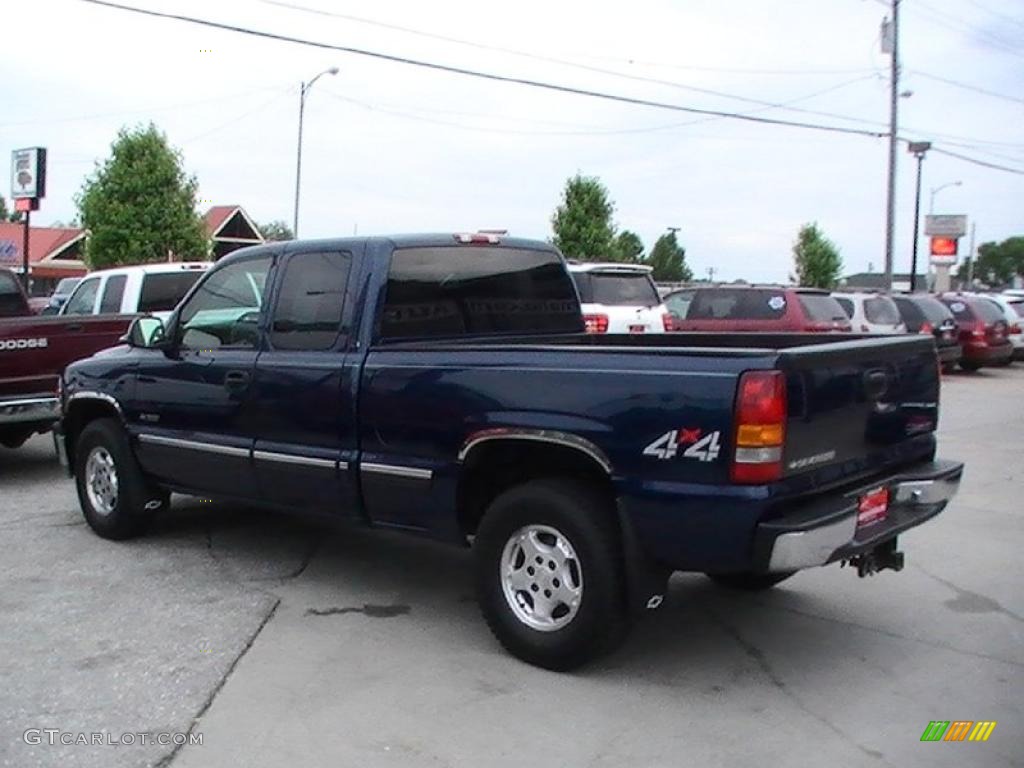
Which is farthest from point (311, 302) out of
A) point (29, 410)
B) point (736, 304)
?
point (736, 304)

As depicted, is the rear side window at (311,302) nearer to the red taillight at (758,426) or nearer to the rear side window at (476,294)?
the rear side window at (476,294)

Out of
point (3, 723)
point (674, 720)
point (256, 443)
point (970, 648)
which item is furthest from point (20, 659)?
point (970, 648)

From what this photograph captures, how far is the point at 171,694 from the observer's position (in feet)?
15.2

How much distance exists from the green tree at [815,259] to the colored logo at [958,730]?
211ft

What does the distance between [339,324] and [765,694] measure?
9.19 feet

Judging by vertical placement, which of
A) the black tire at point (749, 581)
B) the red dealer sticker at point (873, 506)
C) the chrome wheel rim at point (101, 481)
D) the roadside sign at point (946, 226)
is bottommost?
the black tire at point (749, 581)

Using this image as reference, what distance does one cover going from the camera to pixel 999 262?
127m

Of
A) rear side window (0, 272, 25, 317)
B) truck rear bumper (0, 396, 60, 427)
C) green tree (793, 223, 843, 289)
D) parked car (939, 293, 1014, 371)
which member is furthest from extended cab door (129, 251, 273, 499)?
green tree (793, 223, 843, 289)

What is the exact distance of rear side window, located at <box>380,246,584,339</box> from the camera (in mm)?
5754

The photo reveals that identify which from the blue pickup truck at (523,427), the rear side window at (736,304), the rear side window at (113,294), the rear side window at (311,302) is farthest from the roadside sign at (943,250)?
the rear side window at (311,302)

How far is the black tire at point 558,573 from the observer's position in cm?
465

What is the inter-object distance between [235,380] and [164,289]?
7.29 metres

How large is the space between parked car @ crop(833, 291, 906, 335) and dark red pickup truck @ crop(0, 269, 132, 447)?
1435cm

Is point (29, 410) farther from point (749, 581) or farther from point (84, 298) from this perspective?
point (749, 581)
